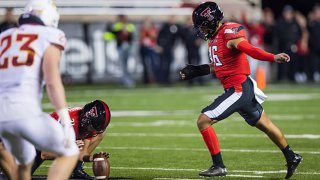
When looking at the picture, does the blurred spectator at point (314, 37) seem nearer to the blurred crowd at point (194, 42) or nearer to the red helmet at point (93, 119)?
the blurred crowd at point (194, 42)

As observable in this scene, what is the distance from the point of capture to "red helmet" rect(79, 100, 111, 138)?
8.32m

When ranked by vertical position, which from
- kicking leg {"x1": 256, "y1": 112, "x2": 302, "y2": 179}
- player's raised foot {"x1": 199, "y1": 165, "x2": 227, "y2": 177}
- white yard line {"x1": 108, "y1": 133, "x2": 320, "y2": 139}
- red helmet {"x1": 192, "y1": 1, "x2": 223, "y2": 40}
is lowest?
white yard line {"x1": 108, "y1": 133, "x2": 320, "y2": 139}

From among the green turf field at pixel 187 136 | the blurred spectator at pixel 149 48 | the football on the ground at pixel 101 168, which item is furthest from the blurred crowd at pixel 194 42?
the football on the ground at pixel 101 168

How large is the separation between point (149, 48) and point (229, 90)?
51.3 feet

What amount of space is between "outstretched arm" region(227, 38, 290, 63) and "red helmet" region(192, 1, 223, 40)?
0.25 metres

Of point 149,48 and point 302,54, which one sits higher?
point 149,48

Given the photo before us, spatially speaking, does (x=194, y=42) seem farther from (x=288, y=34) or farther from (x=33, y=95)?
(x=33, y=95)

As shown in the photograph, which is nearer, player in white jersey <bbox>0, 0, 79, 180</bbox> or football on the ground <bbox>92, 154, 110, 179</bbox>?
player in white jersey <bbox>0, 0, 79, 180</bbox>

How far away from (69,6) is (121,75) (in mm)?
3174

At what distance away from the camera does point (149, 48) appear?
24.3 metres

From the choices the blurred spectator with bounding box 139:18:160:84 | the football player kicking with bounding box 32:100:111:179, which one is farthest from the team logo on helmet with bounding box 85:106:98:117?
the blurred spectator with bounding box 139:18:160:84

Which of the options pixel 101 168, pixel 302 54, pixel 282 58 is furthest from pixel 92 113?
pixel 302 54

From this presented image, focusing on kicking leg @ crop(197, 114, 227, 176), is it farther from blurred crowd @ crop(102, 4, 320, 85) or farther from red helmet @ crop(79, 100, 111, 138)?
blurred crowd @ crop(102, 4, 320, 85)

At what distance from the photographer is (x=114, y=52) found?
82.1ft
